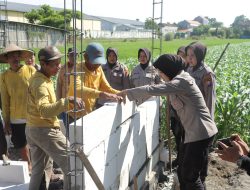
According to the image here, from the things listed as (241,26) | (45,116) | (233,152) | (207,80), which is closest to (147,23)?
(207,80)

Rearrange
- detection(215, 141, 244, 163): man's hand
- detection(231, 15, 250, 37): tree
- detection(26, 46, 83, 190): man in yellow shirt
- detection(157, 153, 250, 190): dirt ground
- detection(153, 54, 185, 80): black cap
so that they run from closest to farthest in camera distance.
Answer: detection(215, 141, 244, 163): man's hand, detection(26, 46, 83, 190): man in yellow shirt, detection(153, 54, 185, 80): black cap, detection(157, 153, 250, 190): dirt ground, detection(231, 15, 250, 37): tree

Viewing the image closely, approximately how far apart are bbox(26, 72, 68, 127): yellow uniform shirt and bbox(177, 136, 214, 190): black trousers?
1.51 meters

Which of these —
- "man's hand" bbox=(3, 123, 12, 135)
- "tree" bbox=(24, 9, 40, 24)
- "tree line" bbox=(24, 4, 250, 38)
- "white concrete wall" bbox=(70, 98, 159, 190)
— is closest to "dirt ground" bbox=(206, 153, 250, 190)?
"white concrete wall" bbox=(70, 98, 159, 190)

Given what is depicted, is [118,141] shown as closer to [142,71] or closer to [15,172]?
[15,172]

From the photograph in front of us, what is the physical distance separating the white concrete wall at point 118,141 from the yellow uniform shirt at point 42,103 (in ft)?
0.97

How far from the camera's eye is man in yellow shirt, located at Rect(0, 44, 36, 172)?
4.71m

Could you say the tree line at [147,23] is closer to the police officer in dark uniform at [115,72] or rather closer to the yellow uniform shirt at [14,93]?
the police officer in dark uniform at [115,72]

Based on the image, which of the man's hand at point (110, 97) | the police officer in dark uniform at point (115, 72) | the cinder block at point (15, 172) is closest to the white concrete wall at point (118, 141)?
the man's hand at point (110, 97)

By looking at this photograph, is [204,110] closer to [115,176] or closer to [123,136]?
[123,136]

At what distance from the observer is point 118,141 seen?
3893 millimetres

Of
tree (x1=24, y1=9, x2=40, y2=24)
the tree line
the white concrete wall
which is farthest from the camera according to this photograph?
tree (x1=24, y1=9, x2=40, y2=24)

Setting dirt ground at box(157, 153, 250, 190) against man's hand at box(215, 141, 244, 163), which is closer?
man's hand at box(215, 141, 244, 163)

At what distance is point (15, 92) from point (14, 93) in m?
0.02

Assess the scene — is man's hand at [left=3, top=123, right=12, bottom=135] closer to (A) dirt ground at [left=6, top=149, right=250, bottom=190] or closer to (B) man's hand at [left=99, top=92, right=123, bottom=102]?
(A) dirt ground at [left=6, top=149, right=250, bottom=190]
